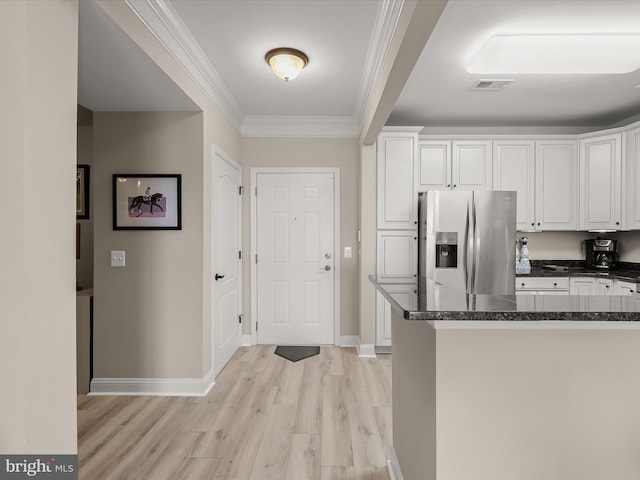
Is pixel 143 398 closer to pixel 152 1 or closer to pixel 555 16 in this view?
pixel 152 1

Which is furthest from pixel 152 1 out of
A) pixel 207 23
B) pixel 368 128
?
pixel 368 128

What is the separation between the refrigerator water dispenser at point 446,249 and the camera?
3.51 metres

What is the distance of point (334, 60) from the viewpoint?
265cm

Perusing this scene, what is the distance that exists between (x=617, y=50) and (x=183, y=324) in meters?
3.81

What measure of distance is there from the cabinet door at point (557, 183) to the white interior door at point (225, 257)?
3.41m

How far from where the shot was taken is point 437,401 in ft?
4.02

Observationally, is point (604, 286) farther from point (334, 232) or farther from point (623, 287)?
point (334, 232)

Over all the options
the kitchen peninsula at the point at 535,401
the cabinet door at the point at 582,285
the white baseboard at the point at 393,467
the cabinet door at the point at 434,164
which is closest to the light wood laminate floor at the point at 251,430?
the white baseboard at the point at 393,467

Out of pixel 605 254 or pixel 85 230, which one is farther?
pixel 605 254

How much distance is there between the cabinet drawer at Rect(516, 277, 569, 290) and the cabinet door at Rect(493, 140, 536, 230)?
1.97 ft

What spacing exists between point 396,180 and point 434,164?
540 mm

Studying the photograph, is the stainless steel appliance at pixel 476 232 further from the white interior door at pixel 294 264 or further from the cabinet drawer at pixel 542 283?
the white interior door at pixel 294 264

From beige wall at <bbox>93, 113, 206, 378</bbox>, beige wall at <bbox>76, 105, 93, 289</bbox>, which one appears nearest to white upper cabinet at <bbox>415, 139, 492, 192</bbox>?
beige wall at <bbox>93, 113, 206, 378</bbox>

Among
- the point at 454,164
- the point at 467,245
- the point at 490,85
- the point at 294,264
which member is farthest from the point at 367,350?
the point at 490,85
